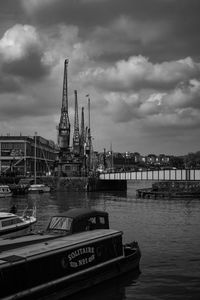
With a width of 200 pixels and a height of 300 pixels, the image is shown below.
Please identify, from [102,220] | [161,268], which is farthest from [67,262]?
[161,268]

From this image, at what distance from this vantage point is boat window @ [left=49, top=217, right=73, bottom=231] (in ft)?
96.0

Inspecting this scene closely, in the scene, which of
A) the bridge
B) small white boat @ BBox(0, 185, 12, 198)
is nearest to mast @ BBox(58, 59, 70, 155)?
the bridge

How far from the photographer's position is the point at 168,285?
1074 inches

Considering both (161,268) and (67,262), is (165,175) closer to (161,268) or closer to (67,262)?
(161,268)

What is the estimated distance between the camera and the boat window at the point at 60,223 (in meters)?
29.3

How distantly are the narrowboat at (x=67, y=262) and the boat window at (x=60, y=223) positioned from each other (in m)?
0.08

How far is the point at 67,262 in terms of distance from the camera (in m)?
24.4

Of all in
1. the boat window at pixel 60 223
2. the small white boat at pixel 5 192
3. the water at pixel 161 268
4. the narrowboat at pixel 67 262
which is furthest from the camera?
the small white boat at pixel 5 192

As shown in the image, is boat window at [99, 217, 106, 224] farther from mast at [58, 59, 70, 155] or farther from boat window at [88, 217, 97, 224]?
mast at [58, 59, 70, 155]

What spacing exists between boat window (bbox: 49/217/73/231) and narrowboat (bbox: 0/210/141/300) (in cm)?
8

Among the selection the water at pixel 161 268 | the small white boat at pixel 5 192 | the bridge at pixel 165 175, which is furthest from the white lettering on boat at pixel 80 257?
the bridge at pixel 165 175

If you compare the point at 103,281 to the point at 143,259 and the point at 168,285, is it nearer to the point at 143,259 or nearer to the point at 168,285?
the point at 168,285

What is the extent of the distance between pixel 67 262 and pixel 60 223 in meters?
5.51

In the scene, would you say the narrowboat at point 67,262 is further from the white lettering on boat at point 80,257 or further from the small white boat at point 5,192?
the small white boat at point 5,192
